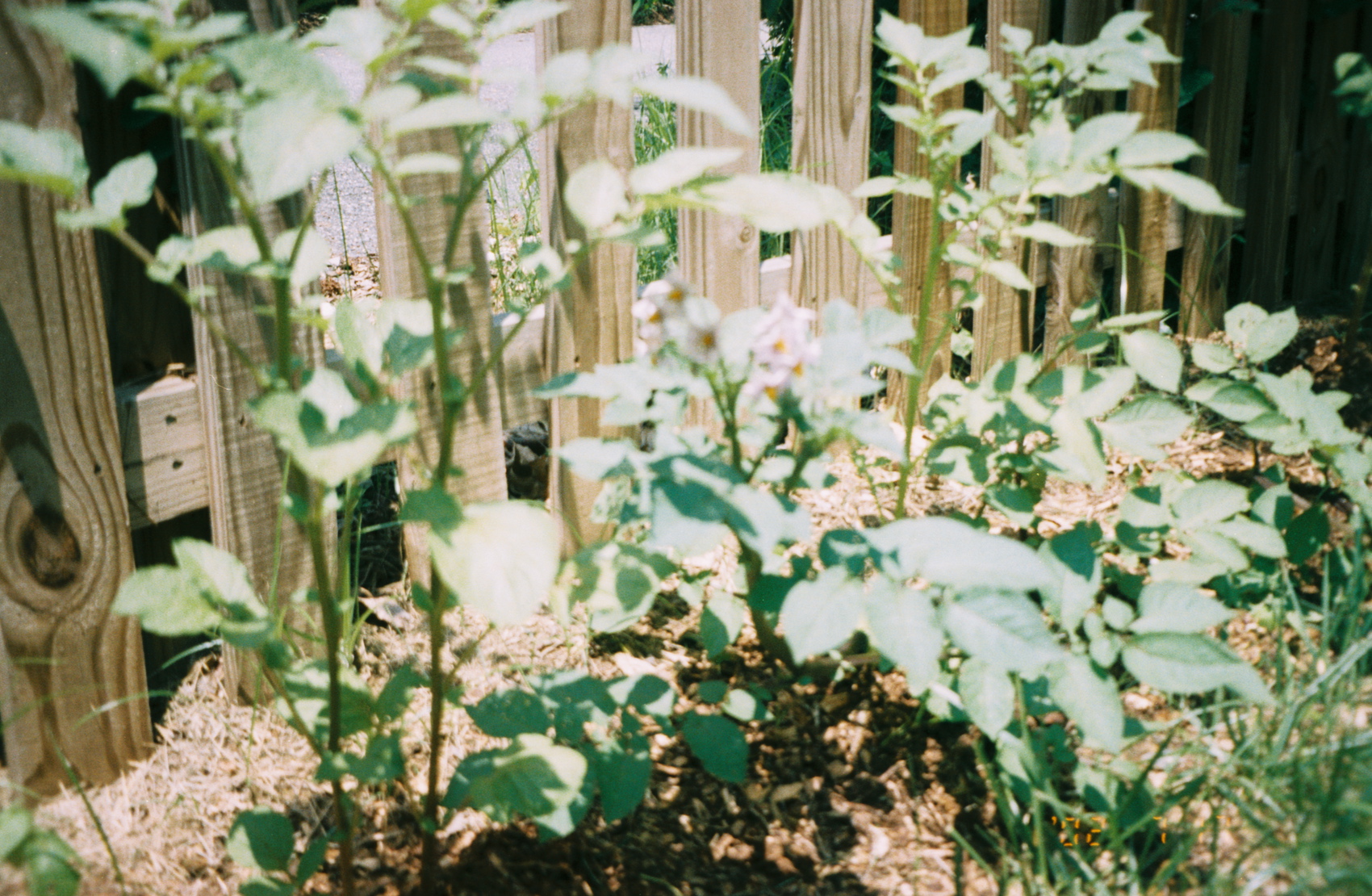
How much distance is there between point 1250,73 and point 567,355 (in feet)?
8.42

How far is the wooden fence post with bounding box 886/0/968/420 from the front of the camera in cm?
248

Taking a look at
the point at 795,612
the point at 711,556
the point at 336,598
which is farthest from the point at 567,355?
the point at 795,612

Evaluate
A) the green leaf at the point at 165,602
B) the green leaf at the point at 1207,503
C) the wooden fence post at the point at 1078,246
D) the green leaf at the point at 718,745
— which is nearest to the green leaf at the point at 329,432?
the green leaf at the point at 165,602

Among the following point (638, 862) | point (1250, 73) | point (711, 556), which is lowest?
A: point (638, 862)

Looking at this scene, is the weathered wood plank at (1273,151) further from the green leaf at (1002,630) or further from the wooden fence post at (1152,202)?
the green leaf at (1002,630)

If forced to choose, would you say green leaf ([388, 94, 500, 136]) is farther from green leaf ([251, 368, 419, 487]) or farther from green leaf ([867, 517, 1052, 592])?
green leaf ([867, 517, 1052, 592])

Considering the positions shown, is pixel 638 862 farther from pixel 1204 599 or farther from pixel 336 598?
pixel 1204 599

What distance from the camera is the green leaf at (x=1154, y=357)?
172cm

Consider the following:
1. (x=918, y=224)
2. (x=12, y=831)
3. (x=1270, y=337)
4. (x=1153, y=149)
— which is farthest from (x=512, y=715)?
(x=918, y=224)

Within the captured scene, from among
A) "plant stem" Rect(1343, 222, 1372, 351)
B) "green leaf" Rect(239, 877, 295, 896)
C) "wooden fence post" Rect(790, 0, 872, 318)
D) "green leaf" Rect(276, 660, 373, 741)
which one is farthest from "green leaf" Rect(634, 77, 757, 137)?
"plant stem" Rect(1343, 222, 1372, 351)

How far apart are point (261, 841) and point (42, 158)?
82cm

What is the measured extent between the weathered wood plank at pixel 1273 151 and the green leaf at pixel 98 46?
334 cm

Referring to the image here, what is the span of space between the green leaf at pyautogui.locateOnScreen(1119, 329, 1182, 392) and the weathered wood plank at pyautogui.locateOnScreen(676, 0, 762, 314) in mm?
792

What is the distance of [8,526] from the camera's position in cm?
159
